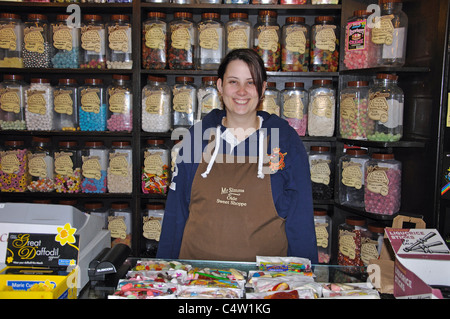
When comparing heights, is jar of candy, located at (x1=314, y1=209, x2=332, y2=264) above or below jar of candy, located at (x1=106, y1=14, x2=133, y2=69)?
below

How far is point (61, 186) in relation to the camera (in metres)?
2.94

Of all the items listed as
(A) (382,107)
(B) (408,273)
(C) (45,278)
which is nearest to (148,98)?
(A) (382,107)

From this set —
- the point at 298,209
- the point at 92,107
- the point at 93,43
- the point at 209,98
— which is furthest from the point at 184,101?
the point at 298,209

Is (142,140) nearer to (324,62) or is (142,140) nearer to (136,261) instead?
(324,62)

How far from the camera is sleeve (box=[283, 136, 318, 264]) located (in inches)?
69.6

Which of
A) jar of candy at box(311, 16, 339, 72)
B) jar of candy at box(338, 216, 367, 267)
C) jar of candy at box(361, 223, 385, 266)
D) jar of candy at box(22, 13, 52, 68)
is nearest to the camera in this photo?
jar of candy at box(361, 223, 385, 266)

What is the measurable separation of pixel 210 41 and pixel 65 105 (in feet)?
3.50

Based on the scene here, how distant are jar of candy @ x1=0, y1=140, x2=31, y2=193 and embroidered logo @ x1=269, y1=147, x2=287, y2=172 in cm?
195

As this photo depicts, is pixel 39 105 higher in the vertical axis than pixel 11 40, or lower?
lower

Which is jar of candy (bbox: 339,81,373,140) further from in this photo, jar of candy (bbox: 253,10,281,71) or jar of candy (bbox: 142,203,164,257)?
jar of candy (bbox: 142,203,164,257)

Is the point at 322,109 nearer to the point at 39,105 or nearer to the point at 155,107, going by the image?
the point at 155,107

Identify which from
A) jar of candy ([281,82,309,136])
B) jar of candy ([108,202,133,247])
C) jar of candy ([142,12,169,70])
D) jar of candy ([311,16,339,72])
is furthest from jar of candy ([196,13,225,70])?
jar of candy ([108,202,133,247])

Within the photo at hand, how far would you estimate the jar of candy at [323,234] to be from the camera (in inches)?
113

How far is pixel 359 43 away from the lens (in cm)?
256
